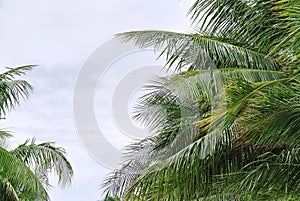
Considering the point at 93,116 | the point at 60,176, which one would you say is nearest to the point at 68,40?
the point at 60,176

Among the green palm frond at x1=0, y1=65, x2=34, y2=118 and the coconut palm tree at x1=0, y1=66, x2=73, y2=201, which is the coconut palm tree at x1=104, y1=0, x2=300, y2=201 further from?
the green palm frond at x1=0, y1=65, x2=34, y2=118

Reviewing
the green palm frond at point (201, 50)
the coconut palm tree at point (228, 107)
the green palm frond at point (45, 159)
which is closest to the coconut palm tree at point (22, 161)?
the green palm frond at point (45, 159)

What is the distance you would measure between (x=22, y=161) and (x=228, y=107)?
4765mm

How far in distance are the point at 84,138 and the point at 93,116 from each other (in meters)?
0.54

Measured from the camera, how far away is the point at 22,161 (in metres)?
8.82

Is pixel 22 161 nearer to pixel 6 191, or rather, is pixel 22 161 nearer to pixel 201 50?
pixel 6 191

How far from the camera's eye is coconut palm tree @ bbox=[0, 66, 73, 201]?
834 centimetres

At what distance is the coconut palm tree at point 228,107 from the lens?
201 inches

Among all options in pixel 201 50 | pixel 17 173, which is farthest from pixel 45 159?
pixel 201 50

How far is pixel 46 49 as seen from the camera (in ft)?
42.7

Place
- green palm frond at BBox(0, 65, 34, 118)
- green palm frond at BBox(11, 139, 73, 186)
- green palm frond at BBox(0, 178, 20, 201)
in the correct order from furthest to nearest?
green palm frond at BBox(11, 139, 73, 186) < green palm frond at BBox(0, 65, 34, 118) < green palm frond at BBox(0, 178, 20, 201)

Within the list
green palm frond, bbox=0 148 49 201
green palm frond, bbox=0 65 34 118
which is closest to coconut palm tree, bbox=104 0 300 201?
green palm frond, bbox=0 148 49 201

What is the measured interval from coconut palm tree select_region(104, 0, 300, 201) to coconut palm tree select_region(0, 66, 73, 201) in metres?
2.29

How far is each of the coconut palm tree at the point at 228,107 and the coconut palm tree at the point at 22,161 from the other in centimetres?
229
